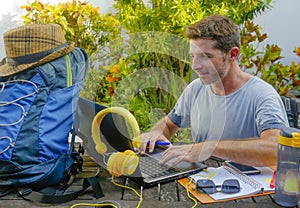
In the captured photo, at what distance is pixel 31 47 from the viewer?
1.38 metres

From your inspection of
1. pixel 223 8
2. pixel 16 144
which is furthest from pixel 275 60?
pixel 16 144

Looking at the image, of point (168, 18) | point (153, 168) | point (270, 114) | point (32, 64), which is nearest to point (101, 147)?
point (153, 168)

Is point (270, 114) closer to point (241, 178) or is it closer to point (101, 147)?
point (241, 178)

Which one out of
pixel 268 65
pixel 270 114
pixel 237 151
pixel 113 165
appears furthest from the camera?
pixel 268 65

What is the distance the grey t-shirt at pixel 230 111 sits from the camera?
1642 millimetres

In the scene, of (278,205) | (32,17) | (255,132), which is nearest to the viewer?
(278,205)

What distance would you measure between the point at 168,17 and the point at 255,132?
4.77 feet

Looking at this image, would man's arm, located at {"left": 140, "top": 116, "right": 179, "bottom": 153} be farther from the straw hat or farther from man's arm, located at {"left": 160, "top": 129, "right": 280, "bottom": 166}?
the straw hat

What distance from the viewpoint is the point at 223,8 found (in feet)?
9.82

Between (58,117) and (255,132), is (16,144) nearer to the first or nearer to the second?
(58,117)

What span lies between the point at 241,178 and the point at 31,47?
87 cm

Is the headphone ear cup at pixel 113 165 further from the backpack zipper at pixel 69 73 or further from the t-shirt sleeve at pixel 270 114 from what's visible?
the t-shirt sleeve at pixel 270 114

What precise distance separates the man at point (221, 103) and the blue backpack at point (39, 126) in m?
0.35

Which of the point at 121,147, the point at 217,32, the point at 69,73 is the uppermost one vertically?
the point at 217,32
